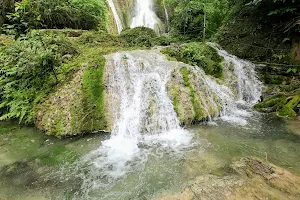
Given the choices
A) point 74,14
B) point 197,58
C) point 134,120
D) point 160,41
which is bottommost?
point 134,120

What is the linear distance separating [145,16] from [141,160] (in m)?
16.4

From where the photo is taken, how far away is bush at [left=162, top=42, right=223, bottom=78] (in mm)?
9109

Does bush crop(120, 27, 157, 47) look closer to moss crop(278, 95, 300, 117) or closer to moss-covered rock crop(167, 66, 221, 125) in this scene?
moss-covered rock crop(167, 66, 221, 125)

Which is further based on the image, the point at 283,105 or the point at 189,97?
the point at 283,105

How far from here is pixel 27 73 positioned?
7527 mm

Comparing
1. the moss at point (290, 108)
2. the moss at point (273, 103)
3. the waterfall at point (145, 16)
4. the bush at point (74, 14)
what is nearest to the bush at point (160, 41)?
the bush at point (74, 14)

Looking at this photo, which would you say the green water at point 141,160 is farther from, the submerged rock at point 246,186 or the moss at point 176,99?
the moss at point 176,99

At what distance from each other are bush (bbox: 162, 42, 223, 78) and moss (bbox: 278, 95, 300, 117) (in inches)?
112

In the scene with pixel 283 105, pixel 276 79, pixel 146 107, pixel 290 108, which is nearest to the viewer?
pixel 146 107

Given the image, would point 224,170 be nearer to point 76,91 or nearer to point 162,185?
point 162,185

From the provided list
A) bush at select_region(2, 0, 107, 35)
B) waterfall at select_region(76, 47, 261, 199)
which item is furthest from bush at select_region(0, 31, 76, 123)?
bush at select_region(2, 0, 107, 35)

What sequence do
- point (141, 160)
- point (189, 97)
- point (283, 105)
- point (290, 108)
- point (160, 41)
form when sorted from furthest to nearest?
point (160, 41)
point (283, 105)
point (189, 97)
point (290, 108)
point (141, 160)

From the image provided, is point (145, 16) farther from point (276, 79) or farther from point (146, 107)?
point (146, 107)

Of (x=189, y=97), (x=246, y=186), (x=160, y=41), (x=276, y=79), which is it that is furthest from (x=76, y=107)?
(x=276, y=79)
